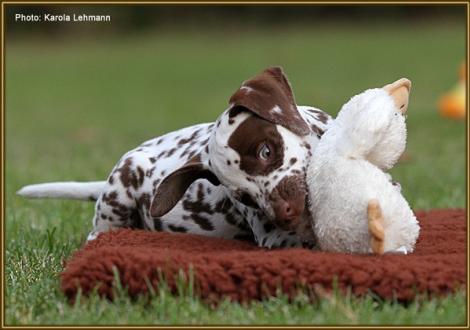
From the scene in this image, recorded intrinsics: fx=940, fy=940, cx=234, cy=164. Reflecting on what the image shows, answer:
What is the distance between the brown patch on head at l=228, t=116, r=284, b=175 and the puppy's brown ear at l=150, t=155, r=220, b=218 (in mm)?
322

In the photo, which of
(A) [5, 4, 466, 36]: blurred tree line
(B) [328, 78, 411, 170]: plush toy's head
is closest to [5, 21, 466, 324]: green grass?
(B) [328, 78, 411, 170]: plush toy's head

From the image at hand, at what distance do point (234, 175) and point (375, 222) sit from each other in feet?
2.34

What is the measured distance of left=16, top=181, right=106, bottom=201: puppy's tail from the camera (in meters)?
5.92

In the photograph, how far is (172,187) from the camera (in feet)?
15.5

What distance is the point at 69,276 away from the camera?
164 inches

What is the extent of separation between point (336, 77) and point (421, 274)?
16782 millimetres

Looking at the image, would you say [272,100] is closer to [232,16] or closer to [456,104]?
[456,104]

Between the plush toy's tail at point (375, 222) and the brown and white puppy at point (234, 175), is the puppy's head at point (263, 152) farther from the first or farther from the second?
the plush toy's tail at point (375, 222)

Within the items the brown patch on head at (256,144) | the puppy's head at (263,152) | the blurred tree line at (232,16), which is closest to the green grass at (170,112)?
the puppy's head at (263,152)

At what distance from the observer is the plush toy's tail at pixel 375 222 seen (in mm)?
4215

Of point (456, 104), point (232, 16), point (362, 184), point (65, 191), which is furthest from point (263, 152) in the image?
point (232, 16)

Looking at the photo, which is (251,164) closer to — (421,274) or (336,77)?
(421,274)

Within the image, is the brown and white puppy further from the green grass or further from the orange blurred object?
the orange blurred object

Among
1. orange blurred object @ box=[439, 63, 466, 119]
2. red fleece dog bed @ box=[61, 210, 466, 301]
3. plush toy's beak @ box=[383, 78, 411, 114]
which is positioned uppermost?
orange blurred object @ box=[439, 63, 466, 119]
